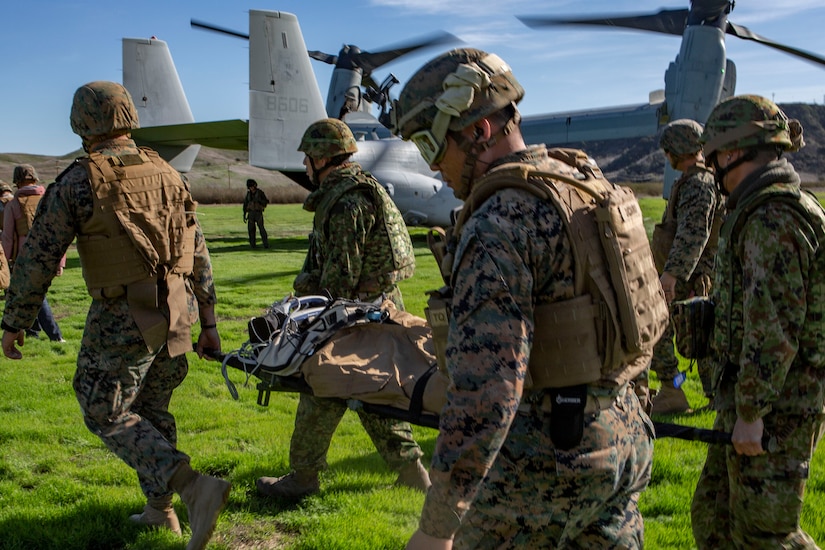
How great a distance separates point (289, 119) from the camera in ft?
62.2

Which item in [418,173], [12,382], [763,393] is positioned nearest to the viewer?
[763,393]

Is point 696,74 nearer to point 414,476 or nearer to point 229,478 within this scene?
point 414,476

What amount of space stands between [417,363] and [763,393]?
1.47 m

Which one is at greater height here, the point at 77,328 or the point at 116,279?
the point at 116,279

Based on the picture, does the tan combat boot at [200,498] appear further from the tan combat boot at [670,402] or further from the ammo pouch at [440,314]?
the tan combat boot at [670,402]

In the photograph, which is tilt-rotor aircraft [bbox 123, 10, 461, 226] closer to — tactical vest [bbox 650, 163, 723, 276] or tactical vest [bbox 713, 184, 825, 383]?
tactical vest [bbox 650, 163, 723, 276]

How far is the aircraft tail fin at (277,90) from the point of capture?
18609 millimetres

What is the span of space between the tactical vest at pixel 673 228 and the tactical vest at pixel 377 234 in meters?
2.12

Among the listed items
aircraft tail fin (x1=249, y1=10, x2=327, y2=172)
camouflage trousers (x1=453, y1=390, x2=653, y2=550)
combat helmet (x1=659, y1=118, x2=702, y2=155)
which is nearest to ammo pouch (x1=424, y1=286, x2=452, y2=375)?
camouflage trousers (x1=453, y1=390, x2=653, y2=550)

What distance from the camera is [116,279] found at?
3648 millimetres

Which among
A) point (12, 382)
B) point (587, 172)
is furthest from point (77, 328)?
point (587, 172)

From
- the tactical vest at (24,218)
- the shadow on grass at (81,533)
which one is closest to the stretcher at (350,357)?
the shadow on grass at (81,533)

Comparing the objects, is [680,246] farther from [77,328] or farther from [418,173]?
[418,173]

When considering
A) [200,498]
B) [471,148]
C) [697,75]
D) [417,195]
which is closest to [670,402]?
[200,498]
